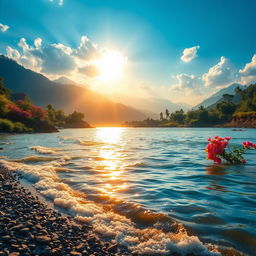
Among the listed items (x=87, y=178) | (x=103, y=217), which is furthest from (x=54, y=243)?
(x=87, y=178)

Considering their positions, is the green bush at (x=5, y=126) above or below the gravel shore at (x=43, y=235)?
above

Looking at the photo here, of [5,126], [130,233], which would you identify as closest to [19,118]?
[5,126]

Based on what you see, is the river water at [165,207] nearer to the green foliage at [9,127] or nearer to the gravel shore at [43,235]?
the gravel shore at [43,235]

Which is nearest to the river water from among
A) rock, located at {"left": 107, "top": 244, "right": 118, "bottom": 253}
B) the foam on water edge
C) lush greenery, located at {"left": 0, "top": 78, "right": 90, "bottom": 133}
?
Answer: the foam on water edge

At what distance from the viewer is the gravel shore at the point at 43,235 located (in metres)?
4.21

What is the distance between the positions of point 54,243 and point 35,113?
10010 cm

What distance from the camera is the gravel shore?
4215mm

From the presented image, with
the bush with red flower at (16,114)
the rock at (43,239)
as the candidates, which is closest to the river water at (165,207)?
the rock at (43,239)

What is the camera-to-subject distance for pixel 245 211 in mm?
6645

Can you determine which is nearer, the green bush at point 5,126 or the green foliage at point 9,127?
the green bush at point 5,126

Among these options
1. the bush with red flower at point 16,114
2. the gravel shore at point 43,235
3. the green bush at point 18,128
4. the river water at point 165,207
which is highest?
the bush with red flower at point 16,114

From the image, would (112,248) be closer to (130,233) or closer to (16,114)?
(130,233)

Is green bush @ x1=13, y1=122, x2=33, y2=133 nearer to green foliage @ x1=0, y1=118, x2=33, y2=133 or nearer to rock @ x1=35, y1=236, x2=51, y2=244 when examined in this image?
green foliage @ x1=0, y1=118, x2=33, y2=133

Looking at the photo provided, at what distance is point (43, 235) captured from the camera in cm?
475
